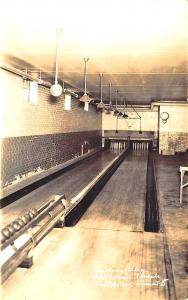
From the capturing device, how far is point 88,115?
2105 centimetres

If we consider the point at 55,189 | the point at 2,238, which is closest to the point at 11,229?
the point at 2,238

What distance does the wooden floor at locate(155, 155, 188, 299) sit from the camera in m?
4.16


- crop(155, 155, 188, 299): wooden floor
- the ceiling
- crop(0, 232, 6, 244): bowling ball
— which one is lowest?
crop(155, 155, 188, 299): wooden floor

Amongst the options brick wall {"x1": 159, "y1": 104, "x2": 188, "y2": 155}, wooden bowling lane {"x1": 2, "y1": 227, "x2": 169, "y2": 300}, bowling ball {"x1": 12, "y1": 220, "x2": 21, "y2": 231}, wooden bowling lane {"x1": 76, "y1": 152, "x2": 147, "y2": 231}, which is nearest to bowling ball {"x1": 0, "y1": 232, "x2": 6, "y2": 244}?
bowling ball {"x1": 12, "y1": 220, "x2": 21, "y2": 231}

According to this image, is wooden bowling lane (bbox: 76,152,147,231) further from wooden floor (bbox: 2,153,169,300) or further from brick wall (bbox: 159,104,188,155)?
brick wall (bbox: 159,104,188,155)

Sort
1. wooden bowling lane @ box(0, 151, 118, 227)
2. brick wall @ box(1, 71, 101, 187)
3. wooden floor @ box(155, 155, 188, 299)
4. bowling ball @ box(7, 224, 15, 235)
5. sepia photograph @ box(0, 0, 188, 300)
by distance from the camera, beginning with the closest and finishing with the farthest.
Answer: bowling ball @ box(7, 224, 15, 235), sepia photograph @ box(0, 0, 188, 300), wooden floor @ box(155, 155, 188, 299), wooden bowling lane @ box(0, 151, 118, 227), brick wall @ box(1, 71, 101, 187)

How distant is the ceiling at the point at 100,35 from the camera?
420 centimetres

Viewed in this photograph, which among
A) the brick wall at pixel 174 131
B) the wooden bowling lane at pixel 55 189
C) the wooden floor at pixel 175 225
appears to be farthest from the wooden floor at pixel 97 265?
the brick wall at pixel 174 131

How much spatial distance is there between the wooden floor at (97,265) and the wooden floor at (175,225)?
0.18 metres

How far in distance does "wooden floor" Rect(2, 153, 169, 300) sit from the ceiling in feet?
10.7

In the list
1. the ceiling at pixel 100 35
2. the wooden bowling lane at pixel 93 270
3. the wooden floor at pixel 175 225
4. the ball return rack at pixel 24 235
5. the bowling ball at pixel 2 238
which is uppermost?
the ceiling at pixel 100 35

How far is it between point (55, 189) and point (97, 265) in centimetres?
501

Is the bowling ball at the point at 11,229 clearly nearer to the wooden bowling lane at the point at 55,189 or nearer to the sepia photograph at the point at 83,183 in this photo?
the sepia photograph at the point at 83,183

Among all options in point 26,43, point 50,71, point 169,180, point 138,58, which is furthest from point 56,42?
point 169,180
